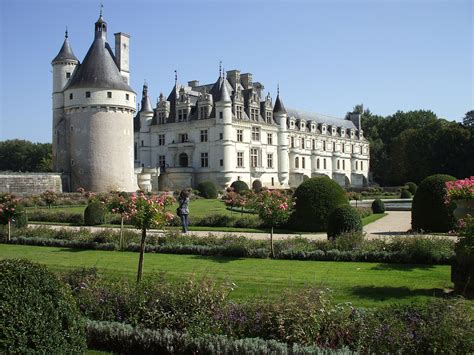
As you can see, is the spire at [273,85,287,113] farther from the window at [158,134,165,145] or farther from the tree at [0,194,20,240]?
the tree at [0,194,20,240]

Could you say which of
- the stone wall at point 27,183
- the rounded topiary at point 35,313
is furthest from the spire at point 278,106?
the rounded topiary at point 35,313

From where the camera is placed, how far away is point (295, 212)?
54.5 feet

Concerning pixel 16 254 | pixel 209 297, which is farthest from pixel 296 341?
pixel 16 254

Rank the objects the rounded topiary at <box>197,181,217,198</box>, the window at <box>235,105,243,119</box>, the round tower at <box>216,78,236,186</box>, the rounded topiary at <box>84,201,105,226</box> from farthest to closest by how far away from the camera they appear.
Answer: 1. the window at <box>235,105,243,119</box>
2. the round tower at <box>216,78,236,186</box>
3. the rounded topiary at <box>197,181,217,198</box>
4. the rounded topiary at <box>84,201,105,226</box>

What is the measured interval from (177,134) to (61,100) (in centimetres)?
1167

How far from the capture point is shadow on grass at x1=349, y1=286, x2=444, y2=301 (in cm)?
753

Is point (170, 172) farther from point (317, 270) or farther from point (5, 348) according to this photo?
point (5, 348)

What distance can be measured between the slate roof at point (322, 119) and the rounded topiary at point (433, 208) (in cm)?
4049

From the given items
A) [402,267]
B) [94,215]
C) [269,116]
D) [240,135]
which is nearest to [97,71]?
[240,135]

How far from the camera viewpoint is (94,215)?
1909 cm

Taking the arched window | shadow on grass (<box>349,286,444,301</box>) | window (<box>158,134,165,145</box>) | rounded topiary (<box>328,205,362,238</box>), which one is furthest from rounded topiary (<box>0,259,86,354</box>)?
window (<box>158,134,165,145</box>)

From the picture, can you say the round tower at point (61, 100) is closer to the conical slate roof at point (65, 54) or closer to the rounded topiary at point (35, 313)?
the conical slate roof at point (65, 54)

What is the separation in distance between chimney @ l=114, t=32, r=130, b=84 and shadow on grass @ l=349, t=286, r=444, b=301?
3390 centimetres

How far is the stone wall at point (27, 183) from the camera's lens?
102ft
